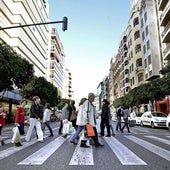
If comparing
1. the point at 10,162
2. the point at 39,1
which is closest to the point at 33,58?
the point at 39,1

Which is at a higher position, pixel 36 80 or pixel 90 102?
pixel 36 80

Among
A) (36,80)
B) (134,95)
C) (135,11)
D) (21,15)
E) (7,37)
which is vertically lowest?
(134,95)

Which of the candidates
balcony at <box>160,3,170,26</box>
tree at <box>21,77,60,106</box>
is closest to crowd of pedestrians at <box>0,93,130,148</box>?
balcony at <box>160,3,170,26</box>

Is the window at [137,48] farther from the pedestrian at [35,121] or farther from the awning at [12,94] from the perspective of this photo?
the pedestrian at [35,121]

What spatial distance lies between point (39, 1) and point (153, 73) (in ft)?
124

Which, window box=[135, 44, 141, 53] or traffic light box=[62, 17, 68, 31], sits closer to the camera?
traffic light box=[62, 17, 68, 31]

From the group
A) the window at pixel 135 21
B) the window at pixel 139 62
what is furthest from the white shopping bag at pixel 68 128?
the window at pixel 135 21

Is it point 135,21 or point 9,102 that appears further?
point 135,21

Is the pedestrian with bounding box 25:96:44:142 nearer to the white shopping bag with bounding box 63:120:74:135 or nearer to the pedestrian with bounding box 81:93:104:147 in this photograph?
the white shopping bag with bounding box 63:120:74:135

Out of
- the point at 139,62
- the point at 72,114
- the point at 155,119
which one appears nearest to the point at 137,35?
the point at 139,62

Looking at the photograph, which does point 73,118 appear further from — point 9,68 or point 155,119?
point 9,68

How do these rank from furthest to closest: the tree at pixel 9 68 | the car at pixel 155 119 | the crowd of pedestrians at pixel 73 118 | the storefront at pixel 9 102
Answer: the storefront at pixel 9 102 < the tree at pixel 9 68 < the car at pixel 155 119 < the crowd of pedestrians at pixel 73 118

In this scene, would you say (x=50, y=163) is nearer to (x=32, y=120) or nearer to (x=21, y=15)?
(x=32, y=120)

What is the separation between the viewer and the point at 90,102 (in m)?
8.09
